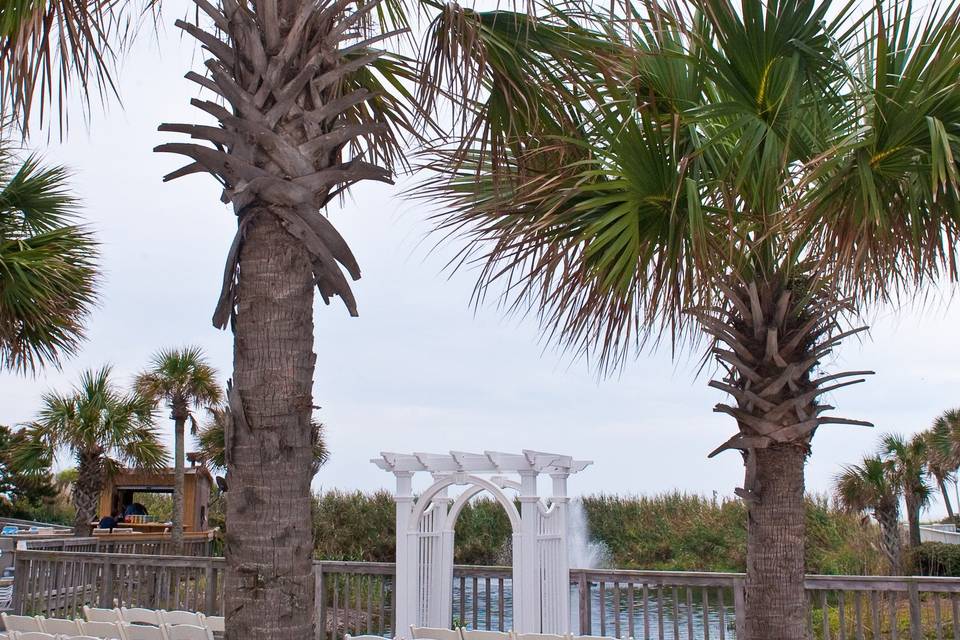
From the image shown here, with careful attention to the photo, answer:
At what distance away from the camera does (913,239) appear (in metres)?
4.22

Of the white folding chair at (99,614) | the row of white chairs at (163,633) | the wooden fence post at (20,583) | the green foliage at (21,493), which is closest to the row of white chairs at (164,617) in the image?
the white folding chair at (99,614)

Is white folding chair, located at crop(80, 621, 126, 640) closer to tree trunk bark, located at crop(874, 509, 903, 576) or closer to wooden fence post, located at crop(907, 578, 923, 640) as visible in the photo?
wooden fence post, located at crop(907, 578, 923, 640)

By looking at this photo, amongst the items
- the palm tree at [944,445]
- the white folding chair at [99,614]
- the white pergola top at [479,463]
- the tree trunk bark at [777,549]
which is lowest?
the white folding chair at [99,614]

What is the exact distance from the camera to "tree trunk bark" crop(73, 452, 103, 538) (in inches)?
688

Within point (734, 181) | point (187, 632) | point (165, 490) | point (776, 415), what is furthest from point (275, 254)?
point (165, 490)

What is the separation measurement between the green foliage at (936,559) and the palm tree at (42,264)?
49.2 feet

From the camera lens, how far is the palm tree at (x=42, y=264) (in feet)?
31.8

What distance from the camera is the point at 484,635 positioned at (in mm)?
6570

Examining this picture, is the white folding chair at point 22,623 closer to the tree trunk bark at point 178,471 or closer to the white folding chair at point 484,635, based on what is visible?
the white folding chair at point 484,635

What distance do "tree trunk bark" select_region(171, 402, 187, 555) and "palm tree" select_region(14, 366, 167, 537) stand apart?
0.64 meters

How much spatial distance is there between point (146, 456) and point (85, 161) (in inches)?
359

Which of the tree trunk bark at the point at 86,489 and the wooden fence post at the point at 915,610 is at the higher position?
the tree trunk bark at the point at 86,489

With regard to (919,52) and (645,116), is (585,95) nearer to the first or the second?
(645,116)

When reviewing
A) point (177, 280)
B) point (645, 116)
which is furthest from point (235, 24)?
point (177, 280)
